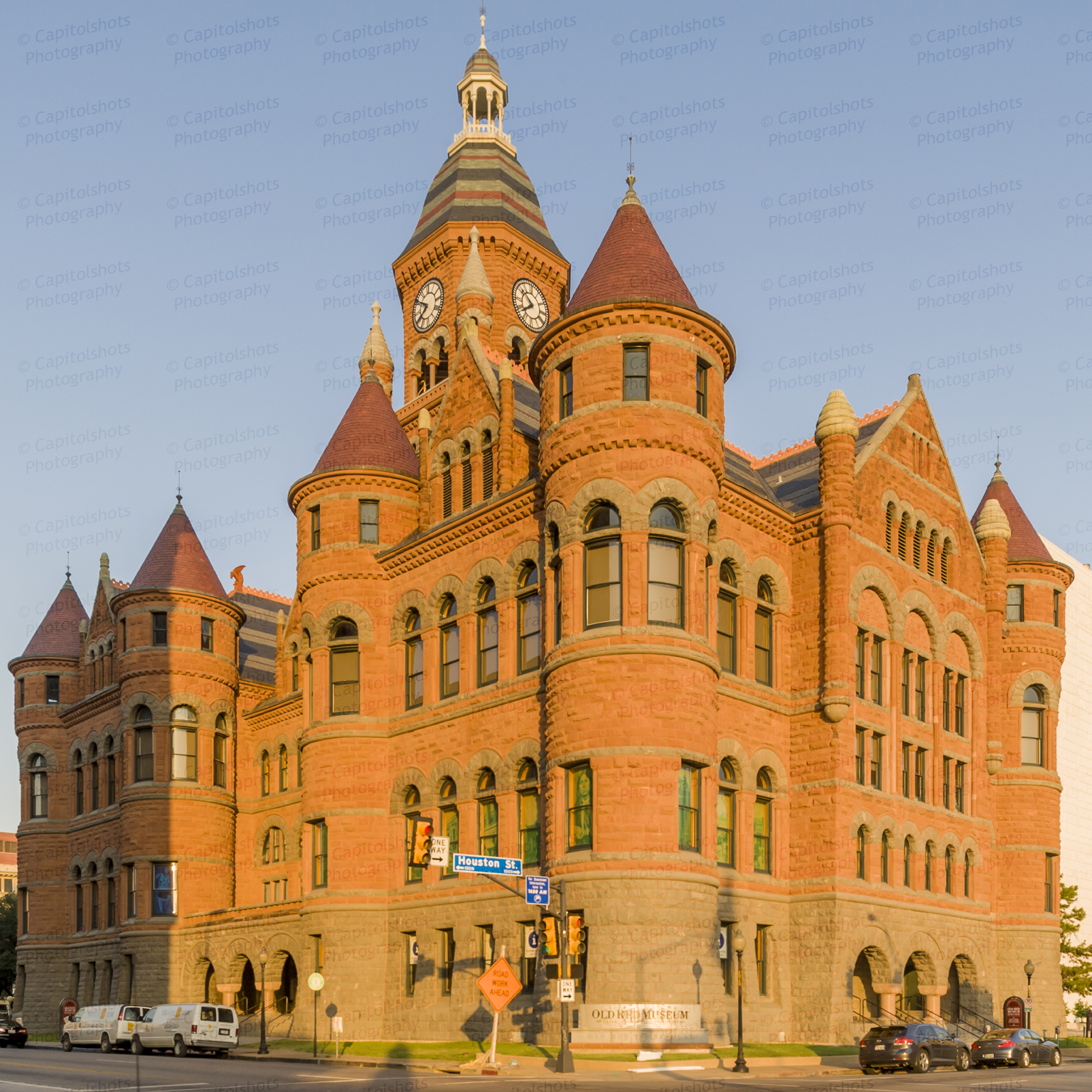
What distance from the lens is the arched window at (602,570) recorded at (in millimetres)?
34531

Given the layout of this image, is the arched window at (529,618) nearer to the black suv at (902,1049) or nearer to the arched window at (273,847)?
the black suv at (902,1049)

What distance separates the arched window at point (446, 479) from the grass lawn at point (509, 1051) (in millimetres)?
16716

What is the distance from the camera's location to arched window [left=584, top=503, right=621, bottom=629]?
113ft

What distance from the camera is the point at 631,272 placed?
36500mm

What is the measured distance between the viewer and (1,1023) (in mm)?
48125

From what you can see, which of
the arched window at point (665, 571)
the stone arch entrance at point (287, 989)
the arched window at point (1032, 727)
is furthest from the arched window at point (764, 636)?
the stone arch entrance at point (287, 989)

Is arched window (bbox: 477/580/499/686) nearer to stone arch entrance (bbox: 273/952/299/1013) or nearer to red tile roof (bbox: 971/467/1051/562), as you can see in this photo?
stone arch entrance (bbox: 273/952/299/1013)

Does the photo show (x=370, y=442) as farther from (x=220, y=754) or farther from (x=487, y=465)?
(x=220, y=754)

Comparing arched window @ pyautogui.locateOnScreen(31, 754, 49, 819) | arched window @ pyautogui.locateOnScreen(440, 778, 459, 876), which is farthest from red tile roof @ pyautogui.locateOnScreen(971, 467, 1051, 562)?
arched window @ pyautogui.locateOnScreen(31, 754, 49, 819)

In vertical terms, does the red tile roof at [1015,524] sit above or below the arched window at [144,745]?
above

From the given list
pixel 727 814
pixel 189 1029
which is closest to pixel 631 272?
pixel 727 814

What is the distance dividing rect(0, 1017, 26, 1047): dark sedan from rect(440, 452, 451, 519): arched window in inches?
974

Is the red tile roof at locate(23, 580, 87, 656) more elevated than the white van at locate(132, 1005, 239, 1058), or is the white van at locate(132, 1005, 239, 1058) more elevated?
the red tile roof at locate(23, 580, 87, 656)

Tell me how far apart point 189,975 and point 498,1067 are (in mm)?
26922
